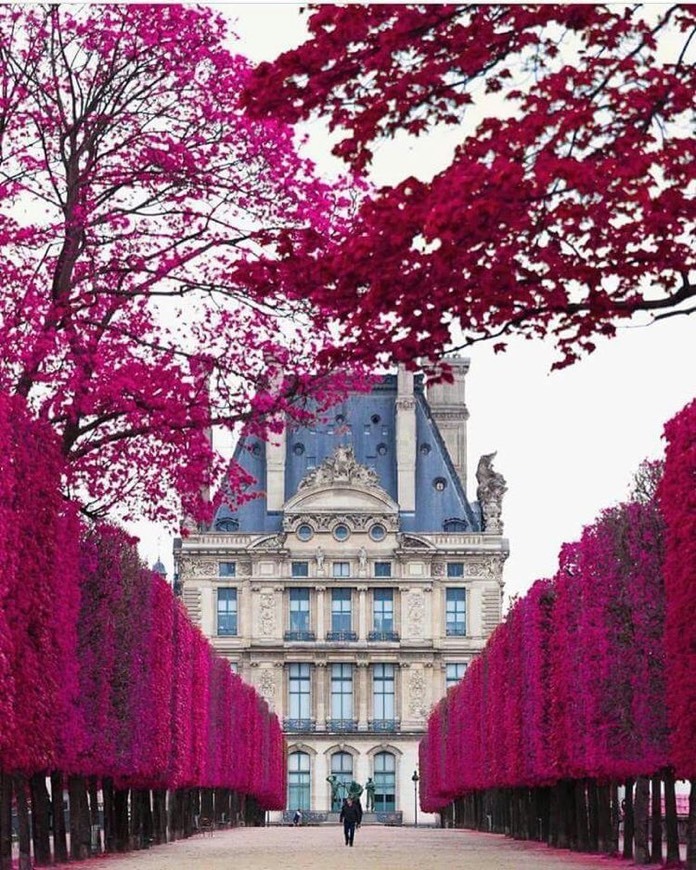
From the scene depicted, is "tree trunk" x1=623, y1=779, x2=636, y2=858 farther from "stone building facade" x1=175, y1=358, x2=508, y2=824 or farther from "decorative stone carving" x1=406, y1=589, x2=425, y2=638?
"decorative stone carving" x1=406, y1=589, x2=425, y2=638

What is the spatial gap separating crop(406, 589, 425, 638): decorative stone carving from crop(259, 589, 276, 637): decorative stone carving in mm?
7847

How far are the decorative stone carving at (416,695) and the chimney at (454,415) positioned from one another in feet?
54.9

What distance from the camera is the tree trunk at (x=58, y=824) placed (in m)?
33.9

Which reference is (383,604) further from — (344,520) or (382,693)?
(344,520)

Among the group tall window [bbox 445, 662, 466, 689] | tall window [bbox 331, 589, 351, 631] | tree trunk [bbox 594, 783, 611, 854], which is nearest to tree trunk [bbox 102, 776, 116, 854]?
tree trunk [bbox 594, 783, 611, 854]

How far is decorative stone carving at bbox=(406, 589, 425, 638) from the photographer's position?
113625mm

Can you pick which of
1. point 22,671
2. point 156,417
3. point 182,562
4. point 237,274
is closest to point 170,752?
point 22,671

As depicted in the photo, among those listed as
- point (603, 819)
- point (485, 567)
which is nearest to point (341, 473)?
point (485, 567)

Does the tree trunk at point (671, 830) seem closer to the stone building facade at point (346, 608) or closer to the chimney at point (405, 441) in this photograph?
the stone building facade at point (346, 608)

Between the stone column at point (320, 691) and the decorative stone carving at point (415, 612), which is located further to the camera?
the decorative stone carving at point (415, 612)

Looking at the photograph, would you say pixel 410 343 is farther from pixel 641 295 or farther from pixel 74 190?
pixel 74 190

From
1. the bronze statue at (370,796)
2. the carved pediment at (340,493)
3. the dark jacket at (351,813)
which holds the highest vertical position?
the carved pediment at (340,493)

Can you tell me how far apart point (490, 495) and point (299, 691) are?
1634 centimetres

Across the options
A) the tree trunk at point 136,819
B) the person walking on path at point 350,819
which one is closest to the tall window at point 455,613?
the person walking on path at point 350,819
